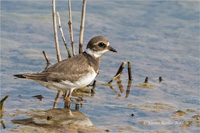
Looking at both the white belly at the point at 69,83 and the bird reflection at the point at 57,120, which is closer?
the bird reflection at the point at 57,120

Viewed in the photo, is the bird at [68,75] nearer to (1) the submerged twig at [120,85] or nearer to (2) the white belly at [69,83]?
(2) the white belly at [69,83]

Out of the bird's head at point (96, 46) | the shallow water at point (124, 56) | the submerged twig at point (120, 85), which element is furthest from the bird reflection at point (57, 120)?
the submerged twig at point (120, 85)

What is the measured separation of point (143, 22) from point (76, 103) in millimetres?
6780

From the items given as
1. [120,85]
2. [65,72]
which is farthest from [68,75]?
[120,85]

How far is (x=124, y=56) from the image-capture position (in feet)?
39.0

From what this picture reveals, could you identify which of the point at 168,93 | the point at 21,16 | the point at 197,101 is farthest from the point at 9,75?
the point at 21,16

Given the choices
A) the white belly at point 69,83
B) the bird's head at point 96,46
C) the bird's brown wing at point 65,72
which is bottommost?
the white belly at point 69,83

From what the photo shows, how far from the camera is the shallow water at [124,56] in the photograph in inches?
324

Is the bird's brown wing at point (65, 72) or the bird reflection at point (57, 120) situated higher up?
the bird's brown wing at point (65, 72)

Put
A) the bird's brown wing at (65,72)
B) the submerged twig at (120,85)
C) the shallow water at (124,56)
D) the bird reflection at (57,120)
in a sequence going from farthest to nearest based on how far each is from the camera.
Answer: the submerged twig at (120,85) → the bird's brown wing at (65,72) → the shallow water at (124,56) → the bird reflection at (57,120)

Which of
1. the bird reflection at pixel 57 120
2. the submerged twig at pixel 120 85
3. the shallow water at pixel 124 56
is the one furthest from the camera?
the submerged twig at pixel 120 85

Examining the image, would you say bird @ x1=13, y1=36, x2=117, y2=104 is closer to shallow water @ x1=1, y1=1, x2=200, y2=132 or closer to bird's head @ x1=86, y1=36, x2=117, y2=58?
bird's head @ x1=86, y1=36, x2=117, y2=58

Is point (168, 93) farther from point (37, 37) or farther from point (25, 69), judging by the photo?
point (37, 37)

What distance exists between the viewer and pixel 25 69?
1036 cm
